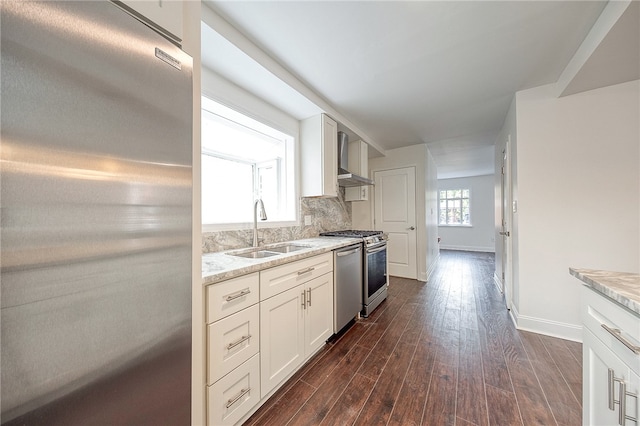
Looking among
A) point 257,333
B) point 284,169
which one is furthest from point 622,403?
point 284,169

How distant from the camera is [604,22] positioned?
4.73 feet

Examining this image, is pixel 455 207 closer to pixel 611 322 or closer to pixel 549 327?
pixel 549 327

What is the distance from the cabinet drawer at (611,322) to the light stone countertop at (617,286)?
0.09ft

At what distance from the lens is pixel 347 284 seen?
2.33 meters

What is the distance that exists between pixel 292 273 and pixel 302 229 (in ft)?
3.89

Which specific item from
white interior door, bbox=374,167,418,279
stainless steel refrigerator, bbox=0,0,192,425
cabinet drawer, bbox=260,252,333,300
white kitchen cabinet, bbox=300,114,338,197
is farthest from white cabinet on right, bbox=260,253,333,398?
white interior door, bbox=374,167,418,279

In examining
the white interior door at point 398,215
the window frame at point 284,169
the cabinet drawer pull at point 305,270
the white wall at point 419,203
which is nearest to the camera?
the cabinet drawer pull at point 305,270

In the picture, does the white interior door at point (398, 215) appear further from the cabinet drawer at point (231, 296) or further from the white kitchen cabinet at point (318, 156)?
the cabinet drawer at point (231, 296)

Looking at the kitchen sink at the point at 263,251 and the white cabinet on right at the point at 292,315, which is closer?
the white cabinet on right at the point at 292,315

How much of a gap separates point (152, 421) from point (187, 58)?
1.27 meters

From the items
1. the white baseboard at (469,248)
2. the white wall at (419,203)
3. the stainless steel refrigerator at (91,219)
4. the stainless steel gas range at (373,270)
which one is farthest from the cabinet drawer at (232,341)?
the white baseboard at (469,248)

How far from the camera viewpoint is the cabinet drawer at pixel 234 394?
110cm

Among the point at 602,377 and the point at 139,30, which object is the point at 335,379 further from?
the point at 139,30

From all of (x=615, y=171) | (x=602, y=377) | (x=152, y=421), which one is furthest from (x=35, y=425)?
(x=615, y=171)
